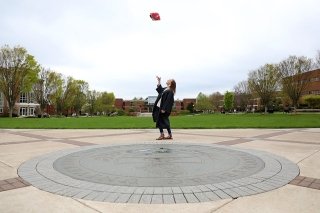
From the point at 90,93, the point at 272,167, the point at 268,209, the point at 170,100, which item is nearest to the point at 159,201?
the point at 268,209

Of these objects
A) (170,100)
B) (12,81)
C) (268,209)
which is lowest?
(268,209)

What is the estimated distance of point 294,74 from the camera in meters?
46.0

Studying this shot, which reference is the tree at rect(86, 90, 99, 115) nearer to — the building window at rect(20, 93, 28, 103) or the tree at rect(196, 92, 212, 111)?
the building window at rect(20, 93, 28, 103)

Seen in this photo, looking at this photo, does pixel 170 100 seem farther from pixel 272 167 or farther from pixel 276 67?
pixel 276 67

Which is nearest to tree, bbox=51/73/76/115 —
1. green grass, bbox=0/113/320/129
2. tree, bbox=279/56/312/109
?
green grass, bbox=0/113/320/129

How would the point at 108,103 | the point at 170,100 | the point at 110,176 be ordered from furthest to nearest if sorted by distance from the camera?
the point at 108,103, the point at 170,100, the point at 110,176

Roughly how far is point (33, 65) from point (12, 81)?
4.14m

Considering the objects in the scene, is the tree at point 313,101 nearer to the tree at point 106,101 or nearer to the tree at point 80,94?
the tree at point 80,94

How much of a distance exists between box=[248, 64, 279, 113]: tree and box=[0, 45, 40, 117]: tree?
3913 cm

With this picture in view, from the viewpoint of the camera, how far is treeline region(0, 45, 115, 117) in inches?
1705

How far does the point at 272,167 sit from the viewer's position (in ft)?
16.4

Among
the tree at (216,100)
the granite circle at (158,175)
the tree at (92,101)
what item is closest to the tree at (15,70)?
the tree at (92,101)

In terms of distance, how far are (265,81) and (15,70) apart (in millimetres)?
43297

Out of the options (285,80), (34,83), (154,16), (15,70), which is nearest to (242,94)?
(285,80)
